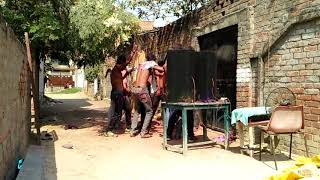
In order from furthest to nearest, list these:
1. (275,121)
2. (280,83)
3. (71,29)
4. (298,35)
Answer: (71,29)
(280,83)
(298,35)
(275,121)

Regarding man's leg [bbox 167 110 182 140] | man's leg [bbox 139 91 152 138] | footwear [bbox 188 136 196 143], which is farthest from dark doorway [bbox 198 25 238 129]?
man's leg [bbox 139 91 152 138]

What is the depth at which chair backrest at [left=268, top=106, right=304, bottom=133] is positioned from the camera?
6.61 m

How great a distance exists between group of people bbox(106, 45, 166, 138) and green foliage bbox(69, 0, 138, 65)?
6.88 ft

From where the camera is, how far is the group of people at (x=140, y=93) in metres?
9.79

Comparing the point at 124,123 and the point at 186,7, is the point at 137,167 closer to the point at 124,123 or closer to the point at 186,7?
the point at 124,123

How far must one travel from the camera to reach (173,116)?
920cm

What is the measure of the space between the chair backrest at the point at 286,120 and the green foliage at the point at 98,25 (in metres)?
6.90

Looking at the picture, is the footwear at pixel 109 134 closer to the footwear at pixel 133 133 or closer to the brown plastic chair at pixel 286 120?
the footwear at pixel 133 133

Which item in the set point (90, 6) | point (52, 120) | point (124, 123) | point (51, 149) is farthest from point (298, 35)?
point (52, 120)

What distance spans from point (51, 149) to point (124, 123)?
3778 millimetres

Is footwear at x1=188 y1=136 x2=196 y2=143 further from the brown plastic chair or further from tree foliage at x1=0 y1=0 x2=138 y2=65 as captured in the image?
tree foliage at x1=0 y1=0 x2=138 y2=65

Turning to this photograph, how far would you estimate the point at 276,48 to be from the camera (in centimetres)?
812

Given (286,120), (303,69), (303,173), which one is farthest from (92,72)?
(303,173)

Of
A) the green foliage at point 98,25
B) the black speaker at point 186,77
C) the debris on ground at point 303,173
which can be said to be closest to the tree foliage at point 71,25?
the green foliage at point 98,25
